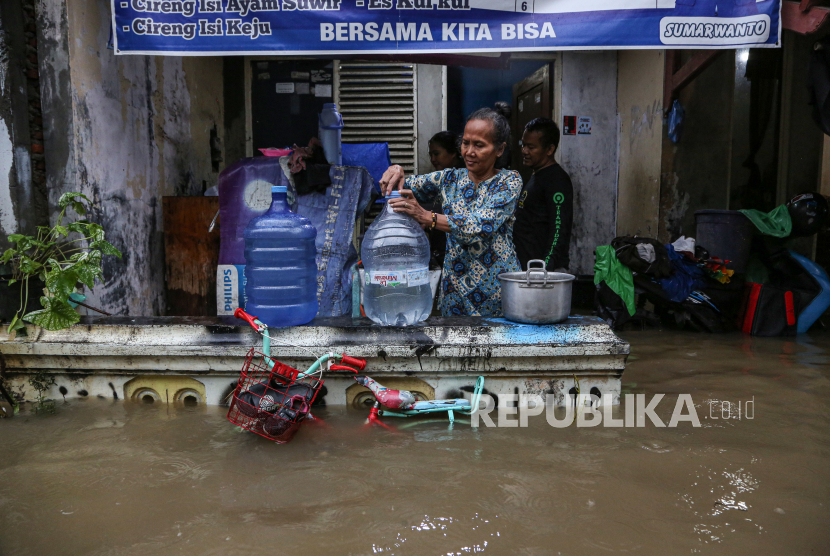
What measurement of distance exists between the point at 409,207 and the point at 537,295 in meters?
0.69

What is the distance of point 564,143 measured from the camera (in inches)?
255

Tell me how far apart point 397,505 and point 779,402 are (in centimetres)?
217

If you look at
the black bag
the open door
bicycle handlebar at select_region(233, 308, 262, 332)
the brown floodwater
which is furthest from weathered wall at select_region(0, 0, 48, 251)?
the open door

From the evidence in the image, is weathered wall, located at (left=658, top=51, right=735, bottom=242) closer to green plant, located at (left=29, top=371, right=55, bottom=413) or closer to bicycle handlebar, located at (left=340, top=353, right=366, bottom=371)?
bicycle handlebar, located at (left=340, top=353, right=366, bottom=371)

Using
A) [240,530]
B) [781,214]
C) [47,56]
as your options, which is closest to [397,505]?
[240,530]

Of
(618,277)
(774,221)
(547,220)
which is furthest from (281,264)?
(774,221)

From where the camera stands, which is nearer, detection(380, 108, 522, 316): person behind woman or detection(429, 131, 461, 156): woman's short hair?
detection(380, 108, 522, 316): person behind woman

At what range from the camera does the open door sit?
643cm

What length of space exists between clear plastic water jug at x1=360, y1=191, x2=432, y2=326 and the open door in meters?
4.04

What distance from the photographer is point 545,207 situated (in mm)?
4172

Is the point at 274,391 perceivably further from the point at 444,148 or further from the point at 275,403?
the point at 444,148

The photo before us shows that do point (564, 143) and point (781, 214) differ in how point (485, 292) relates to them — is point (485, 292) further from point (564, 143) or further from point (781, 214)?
point (564, 143)

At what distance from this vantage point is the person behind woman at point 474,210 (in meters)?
2.50

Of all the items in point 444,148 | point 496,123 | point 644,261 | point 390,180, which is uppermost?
point 444,148
